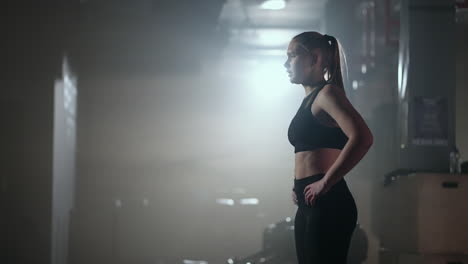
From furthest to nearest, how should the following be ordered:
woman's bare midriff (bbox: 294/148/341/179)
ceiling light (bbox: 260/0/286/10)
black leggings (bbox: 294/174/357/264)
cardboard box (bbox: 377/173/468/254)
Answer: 1. ceiling light (bbox: 260/0/286/10)
2. cardboard box (bbox: 377/173/468/254)
3. woman's bare midriff (bbox: 294/148/341/179)
4. black leggings (bbox: 294/174/357/264)

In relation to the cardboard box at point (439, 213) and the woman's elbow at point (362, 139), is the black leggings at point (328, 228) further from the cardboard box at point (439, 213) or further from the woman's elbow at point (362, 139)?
the cardboard box at point (439, 213)

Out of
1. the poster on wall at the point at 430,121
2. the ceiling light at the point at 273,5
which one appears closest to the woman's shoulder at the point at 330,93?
the poster on wall at the point at 430,121

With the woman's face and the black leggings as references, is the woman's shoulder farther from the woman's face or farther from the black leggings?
the black leggings

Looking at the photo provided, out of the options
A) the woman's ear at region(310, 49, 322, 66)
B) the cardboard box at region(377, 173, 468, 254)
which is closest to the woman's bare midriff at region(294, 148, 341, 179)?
the woman's ear at region(310, 49, 322, 66)

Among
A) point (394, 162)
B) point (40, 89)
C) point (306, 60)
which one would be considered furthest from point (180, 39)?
point (306, 60)

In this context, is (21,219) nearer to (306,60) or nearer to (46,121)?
(46,121)

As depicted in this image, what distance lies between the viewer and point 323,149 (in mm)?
2613

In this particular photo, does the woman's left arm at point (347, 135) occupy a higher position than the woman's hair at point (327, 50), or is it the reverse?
the woman's hair at point (327, 50)

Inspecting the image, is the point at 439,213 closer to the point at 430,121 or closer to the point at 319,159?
the point at 430,121

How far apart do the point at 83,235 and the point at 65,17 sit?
2757 millimetres

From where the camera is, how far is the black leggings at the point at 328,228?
2508 mm

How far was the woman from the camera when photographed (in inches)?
99.3

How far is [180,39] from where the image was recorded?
8.85 meters

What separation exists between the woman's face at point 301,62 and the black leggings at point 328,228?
0.46 m
